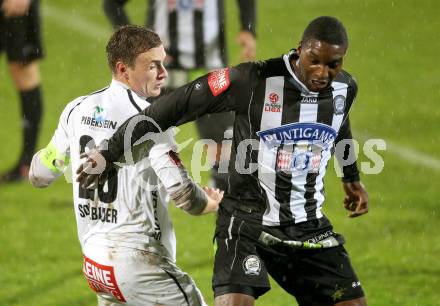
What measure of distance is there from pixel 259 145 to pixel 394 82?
7539 millimetres

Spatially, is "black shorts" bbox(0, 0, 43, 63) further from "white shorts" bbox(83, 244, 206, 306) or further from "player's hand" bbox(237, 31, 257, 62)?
"white shorts" bbox(83, 244, 206, 306)

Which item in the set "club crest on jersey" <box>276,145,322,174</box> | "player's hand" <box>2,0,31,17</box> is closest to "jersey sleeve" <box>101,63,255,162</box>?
"club crest on jersey" <box>276,145,322,174</box>

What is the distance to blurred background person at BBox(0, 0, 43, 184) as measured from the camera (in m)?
10.3

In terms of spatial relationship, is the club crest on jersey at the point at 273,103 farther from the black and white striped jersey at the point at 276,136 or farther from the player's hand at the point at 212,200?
the player's hand at the point at 212,200

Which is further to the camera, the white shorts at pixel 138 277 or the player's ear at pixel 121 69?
the player's ear at pixel 121 69

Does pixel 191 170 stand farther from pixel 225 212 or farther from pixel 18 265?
pixel 225 212

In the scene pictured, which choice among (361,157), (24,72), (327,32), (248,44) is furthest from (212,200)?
(24,72)

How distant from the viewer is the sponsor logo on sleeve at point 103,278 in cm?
495

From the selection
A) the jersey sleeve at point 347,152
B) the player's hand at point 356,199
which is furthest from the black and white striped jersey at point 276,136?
the player's hand at point 356,199

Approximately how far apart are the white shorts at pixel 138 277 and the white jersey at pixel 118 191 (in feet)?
0.18

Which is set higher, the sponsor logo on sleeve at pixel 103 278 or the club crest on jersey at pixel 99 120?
the club crest on jersey at pixel 99 120

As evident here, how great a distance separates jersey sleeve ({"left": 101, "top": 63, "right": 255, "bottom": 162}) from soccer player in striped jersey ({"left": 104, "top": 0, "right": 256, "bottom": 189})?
11.9 ft

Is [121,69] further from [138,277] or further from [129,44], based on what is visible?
[138,277]

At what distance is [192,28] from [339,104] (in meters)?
3.85
